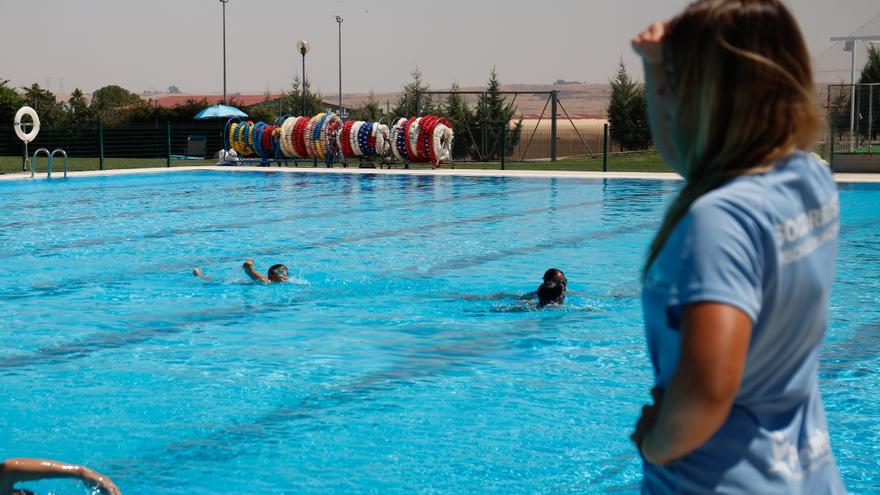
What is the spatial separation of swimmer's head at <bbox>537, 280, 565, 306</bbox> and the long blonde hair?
24.3 ft

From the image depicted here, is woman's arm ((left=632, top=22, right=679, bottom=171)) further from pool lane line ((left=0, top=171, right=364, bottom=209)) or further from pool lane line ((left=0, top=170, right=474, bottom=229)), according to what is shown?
pool lane line ((left=0, top=171, right=364, bottom=209))

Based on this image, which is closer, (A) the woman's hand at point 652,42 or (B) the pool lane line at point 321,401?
(A) the woman's hand at point 652,42

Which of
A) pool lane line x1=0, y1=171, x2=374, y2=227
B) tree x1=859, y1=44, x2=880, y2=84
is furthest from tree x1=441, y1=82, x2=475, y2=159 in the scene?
pool lane line x1=0, y1=171, x2=374, y2=227

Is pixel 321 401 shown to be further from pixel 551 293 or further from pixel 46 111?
pixel 46 111

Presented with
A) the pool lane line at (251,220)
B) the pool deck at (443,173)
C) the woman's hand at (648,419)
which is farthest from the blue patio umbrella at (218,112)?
the woman's hand at (648,419)

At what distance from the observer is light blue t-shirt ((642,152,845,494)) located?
4.77ft

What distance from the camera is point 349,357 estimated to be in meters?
7.40

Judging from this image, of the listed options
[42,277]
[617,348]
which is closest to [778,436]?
[617,348]

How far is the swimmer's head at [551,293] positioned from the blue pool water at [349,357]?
138 mm

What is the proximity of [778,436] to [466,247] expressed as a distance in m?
11.5

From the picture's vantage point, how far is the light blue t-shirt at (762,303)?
57.2 inches

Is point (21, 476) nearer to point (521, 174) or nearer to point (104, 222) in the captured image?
point (104, 222)

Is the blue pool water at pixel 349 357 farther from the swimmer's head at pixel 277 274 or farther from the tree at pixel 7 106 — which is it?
the tree at pixel 7 106

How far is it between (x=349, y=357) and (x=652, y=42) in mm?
5965
